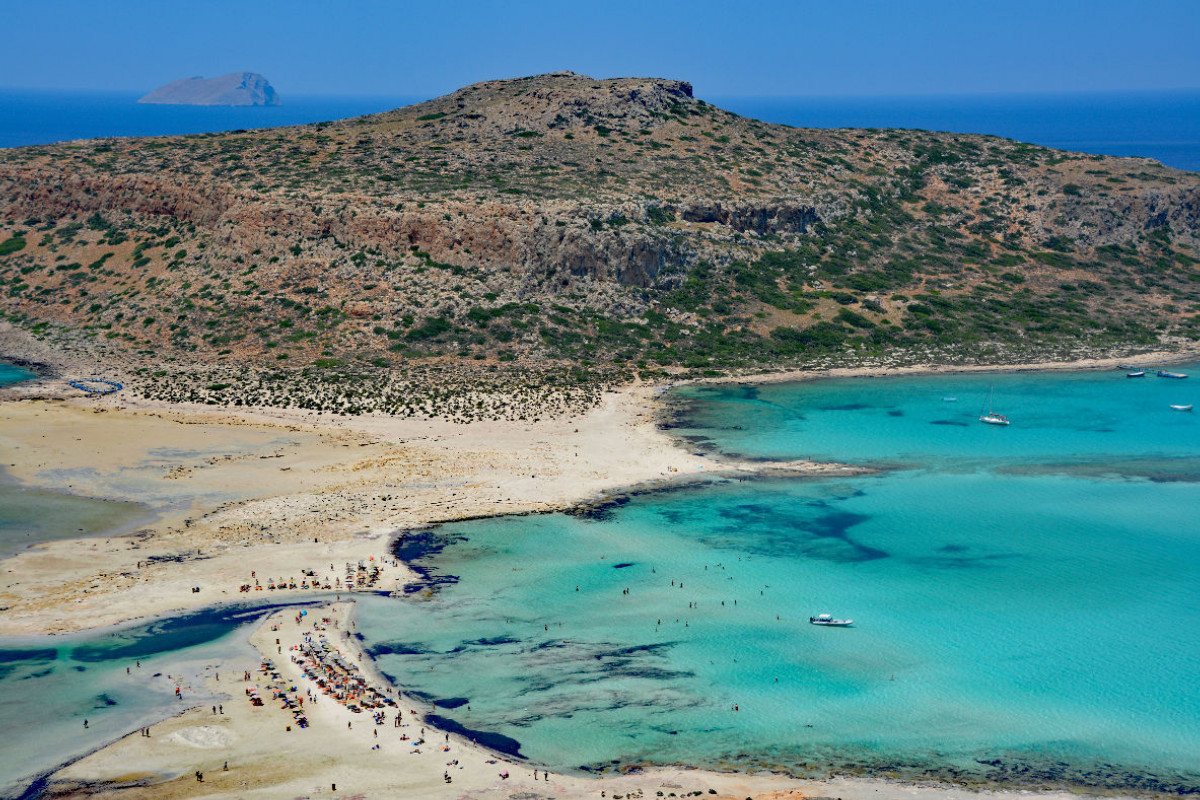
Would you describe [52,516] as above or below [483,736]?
above

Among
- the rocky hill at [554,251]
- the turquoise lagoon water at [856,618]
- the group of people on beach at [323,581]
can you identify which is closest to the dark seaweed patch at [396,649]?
the turquoise lagoon water at [856,618]

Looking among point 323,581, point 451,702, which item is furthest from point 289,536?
point 451,702

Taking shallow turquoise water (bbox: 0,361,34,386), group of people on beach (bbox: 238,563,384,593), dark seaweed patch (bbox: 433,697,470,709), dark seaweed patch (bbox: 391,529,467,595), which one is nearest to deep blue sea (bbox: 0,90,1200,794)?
dark seaweed patch (bbox: 433,697,470,709)

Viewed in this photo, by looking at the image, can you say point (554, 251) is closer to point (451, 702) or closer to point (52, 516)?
point (52, 516)

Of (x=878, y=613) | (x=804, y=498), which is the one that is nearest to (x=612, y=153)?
(x=804, y=498)

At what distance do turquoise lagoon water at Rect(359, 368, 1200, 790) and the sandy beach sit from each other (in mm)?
2192

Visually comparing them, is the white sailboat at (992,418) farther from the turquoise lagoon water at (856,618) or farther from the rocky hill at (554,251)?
the rocky hill at (554,251)

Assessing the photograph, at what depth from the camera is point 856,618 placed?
167 ft

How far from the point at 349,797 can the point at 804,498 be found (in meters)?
35.1

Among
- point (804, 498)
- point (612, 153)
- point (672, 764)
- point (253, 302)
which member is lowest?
point (672, 764)

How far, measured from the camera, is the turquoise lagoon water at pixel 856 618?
41906 millimetres

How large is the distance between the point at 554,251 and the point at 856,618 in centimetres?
5546

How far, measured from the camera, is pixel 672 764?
132 ft

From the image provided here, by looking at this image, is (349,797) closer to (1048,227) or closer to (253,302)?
(253,302)
